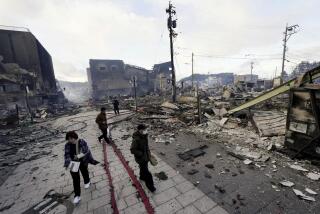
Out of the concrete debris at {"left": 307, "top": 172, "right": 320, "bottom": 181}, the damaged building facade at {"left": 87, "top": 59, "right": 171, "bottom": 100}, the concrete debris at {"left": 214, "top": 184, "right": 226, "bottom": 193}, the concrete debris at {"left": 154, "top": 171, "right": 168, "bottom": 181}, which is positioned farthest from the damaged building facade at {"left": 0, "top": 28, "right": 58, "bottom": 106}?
the concrete debris at {"left": 307, "top": 172, "right": 320, "bottom": 181}

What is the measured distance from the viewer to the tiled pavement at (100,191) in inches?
136

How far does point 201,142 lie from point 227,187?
322 cm

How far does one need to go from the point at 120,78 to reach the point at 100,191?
150 feet

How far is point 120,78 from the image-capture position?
47312 millimetres

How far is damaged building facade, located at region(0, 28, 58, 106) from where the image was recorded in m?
24.9

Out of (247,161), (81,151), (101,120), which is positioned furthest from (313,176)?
(101,120)

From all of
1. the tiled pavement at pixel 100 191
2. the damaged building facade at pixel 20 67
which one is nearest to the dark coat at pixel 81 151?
the tiled pavement at pixel 100 191

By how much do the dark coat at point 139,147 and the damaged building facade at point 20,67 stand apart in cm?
2984

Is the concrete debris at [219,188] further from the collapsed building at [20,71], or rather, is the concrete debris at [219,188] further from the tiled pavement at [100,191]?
the collapsed building at [20,71]

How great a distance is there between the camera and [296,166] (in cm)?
469

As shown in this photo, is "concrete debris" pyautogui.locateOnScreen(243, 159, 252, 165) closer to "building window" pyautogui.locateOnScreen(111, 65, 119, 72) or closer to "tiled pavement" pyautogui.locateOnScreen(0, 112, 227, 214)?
"tiled pavement" pyautogui.locateOnScreen(0, 112, 227, 214)

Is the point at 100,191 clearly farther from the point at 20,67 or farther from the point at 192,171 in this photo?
the point at 20,67

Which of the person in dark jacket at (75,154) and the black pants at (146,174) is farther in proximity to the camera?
the black pants at (146,174)

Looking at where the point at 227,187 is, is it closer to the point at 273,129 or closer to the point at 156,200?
the point at 156,200
